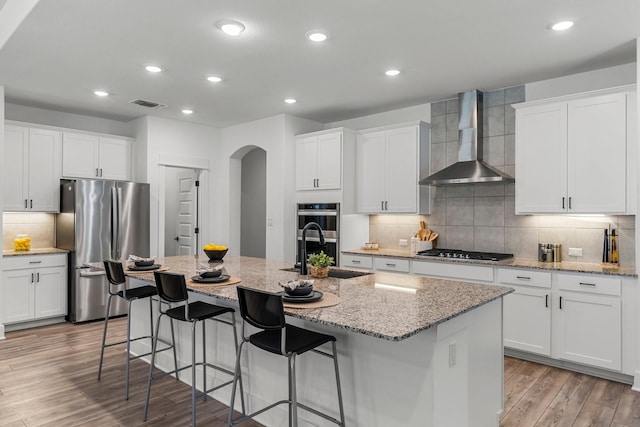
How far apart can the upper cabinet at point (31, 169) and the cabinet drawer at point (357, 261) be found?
12.2 feet

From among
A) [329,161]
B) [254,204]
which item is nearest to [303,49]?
[329,161]

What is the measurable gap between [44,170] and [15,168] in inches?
11.7

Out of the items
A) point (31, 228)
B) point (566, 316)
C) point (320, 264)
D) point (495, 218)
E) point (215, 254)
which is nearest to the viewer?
point (320, 264)

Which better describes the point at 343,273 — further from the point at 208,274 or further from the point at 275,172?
the point at 275,172

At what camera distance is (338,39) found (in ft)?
10.6

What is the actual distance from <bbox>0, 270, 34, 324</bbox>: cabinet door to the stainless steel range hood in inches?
188

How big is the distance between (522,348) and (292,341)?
2705mm

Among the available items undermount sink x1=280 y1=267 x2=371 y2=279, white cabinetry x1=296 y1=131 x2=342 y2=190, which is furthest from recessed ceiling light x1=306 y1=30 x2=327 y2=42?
white cabinetry x1=296 y1=131 x2=342 y2=190

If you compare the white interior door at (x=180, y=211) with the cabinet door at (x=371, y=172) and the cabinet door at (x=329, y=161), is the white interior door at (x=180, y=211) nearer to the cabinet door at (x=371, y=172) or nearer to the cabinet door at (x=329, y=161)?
the cabinet door at (x=329, y=161)

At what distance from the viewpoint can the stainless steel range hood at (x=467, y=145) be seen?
4.42 m

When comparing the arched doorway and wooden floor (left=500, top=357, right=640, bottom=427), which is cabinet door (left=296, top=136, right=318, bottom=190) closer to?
the arched doorway

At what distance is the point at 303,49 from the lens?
3.43m

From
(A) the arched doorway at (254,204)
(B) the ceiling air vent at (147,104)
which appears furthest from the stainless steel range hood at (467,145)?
(A) the arched doorway at (254,204)

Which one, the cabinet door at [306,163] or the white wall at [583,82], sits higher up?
the white wall at [583,82]
